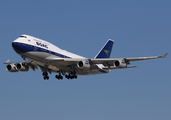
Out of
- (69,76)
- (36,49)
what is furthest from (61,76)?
(36,49)

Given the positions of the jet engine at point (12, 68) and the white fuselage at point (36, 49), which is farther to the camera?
the jet engine at point (12, 68)

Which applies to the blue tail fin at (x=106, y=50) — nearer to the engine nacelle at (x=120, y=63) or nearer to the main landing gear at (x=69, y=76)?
the main landing gear at (x=69, y=76)

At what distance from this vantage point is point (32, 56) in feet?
169

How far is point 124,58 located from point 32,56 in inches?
663

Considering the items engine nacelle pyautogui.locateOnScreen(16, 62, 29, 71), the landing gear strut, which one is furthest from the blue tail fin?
engine nacelle pyautogui.locateOnScreen(16, 62, 29, 71)

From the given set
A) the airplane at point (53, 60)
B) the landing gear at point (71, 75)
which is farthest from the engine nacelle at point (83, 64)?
the landing gear at point (71, 75)

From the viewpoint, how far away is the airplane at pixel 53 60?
51.1m

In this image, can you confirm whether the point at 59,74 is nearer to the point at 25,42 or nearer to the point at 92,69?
the point at 92,69

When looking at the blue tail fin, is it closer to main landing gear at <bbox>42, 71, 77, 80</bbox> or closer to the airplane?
the airplane

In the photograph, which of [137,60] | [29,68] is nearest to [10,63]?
[29,68]

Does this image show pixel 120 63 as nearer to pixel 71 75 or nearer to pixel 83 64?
pixel 83 64

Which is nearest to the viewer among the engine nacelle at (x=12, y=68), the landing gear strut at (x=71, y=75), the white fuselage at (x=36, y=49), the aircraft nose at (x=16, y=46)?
the aircraft nose at (x=16, y=46)

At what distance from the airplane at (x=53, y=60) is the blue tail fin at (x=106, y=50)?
4.93m

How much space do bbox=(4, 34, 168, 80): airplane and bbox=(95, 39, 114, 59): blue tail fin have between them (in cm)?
493
